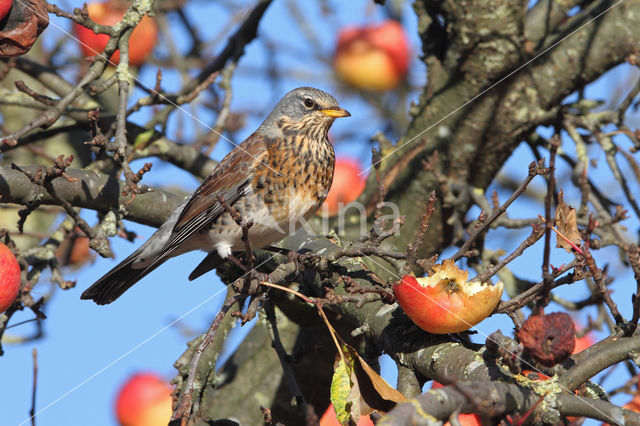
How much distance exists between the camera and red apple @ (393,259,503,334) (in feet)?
7.28

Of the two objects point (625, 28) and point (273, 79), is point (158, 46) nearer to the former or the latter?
point (273, 79)

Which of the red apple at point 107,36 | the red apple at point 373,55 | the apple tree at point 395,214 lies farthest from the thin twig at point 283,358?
the red apple at point 373,55

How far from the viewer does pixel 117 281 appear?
3.75 meters

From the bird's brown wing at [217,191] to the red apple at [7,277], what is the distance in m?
0.98

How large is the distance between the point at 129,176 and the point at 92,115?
0.29 metres

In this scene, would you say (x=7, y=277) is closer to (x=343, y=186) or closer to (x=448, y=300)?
(x=448, y=300)

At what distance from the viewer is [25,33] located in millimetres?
2703

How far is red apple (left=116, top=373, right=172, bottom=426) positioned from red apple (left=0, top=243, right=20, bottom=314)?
5.53 ft

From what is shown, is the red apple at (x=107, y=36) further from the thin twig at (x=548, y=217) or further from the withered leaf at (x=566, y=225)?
the thin twig at (x=548, y=217)

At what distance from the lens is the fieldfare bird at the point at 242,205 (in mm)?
3592

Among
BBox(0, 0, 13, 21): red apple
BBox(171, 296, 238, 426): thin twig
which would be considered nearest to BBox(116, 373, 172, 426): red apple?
BBox(171, 296, 238, 426): thin twig

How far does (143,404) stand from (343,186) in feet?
6.73

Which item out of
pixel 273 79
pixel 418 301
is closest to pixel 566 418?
pixel 418 301

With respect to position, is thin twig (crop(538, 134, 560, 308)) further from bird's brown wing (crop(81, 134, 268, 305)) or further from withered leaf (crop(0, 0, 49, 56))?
bird's brown wing (crop(81, 134, 268, 305))
